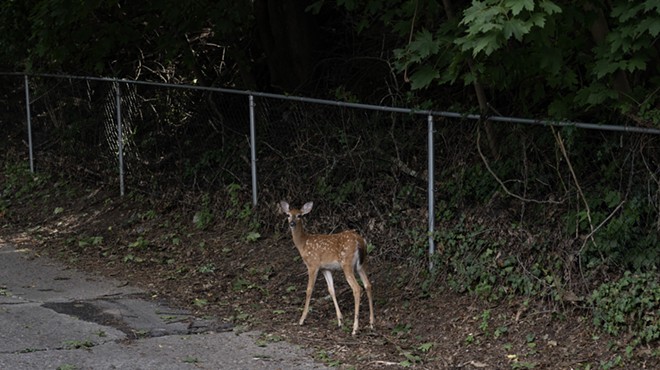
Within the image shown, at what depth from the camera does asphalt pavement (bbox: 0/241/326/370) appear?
788cm

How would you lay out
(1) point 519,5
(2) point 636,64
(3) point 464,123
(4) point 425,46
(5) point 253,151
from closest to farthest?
1. (1) point 519,5
2. (2) point 636,64
3. (4) point 425,46
4. (3) point 464,123
5. (5) point 253,151

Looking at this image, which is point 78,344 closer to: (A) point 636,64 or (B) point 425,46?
(B) point 425,46

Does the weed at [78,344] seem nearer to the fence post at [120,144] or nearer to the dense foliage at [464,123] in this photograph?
the dense foliage at [464,123]

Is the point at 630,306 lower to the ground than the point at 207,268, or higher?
higher

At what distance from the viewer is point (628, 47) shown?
7949 mm

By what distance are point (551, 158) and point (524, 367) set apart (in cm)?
211

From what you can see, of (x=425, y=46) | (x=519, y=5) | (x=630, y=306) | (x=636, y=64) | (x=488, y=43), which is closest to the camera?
Answer: (x=519, y=5)

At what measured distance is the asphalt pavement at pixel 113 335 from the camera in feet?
25.8

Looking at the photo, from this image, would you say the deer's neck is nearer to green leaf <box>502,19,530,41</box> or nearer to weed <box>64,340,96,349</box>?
weed <box>64,340,96,349</box>

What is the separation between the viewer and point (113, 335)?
8.62m

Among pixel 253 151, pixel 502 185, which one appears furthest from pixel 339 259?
pixel 253 151

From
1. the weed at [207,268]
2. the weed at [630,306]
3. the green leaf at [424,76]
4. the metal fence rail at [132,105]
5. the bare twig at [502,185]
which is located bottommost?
the weed at [207,268]

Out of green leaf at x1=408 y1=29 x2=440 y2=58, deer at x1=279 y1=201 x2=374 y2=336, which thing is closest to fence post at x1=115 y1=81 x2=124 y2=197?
deer at x1=279 y1=201 x2=374 y2=336

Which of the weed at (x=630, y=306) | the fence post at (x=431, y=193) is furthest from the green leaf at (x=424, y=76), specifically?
the weed at (x=630, y=306)
